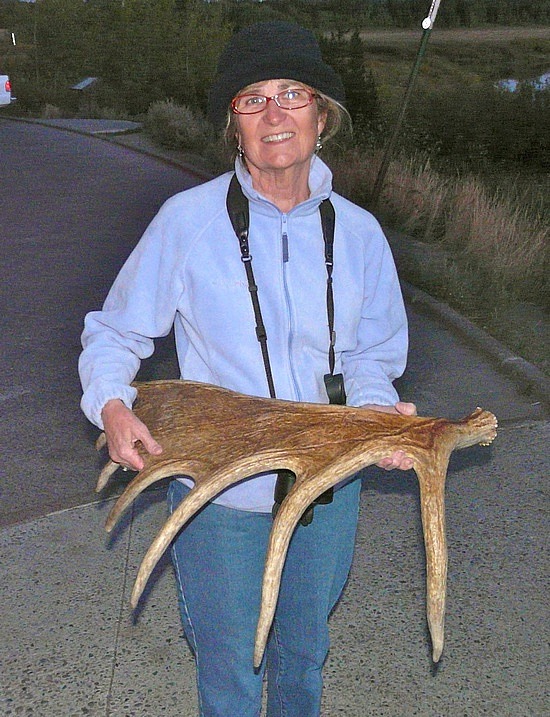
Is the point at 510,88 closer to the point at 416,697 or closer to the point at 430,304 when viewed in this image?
the point at 430,304

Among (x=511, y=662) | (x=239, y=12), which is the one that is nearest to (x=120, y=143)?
(x=511, y=662)

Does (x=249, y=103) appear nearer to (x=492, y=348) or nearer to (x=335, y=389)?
(x=335, y=389)

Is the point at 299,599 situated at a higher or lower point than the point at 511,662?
higher

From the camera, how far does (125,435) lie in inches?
91.6

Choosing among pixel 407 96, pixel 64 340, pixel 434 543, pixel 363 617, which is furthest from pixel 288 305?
pixel 407 96

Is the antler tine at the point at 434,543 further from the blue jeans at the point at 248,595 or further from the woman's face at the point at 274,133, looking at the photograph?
the woman's face at the point at 274,133

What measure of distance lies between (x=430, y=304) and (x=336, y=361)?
21.0 ft

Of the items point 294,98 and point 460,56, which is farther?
point 460,56

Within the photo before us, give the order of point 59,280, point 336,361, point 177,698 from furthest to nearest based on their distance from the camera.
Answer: point 59,280
point 177,698
point 336,361

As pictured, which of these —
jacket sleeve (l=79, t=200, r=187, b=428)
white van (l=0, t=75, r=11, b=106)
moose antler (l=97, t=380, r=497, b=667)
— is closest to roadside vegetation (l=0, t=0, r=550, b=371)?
jacket sleeve (l=79, t=200, r=187, b=428)

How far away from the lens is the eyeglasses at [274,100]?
8.18ft

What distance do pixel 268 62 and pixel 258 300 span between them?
1.79 feet

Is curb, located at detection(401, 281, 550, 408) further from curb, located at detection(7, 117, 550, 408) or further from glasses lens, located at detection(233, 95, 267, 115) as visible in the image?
glasses lens, located at detection(233, 95, 267, 115)

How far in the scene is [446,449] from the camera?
7.40 ft
